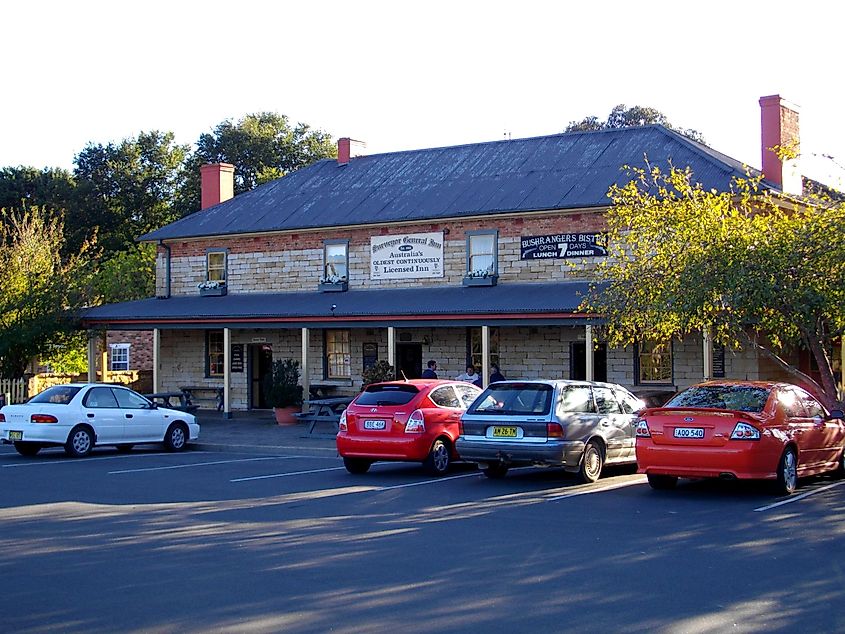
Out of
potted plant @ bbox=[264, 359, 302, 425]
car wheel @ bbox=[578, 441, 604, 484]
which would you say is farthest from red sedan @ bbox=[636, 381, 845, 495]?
potted plant @ bbox=[264, 359, 302, 425]

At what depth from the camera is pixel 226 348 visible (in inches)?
1168

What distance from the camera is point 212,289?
33031 millimetres

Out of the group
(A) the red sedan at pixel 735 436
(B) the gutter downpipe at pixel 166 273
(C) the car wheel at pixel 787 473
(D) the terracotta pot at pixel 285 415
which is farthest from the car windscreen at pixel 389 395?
(B) the gutter downpipe at pixel 166 273

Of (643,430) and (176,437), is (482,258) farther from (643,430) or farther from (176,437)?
(643,430)

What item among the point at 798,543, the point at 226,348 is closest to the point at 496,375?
the point at 226,348

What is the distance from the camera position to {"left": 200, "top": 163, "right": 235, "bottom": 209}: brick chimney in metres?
36.6

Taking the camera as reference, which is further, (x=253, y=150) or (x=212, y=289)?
(x=253, y=150)

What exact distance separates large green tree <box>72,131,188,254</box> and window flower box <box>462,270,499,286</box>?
33.5m

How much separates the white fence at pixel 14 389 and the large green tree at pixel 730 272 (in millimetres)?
19685

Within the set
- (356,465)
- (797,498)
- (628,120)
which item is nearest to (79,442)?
(356,465)

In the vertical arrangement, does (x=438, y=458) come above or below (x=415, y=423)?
below

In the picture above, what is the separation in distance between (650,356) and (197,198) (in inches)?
1466

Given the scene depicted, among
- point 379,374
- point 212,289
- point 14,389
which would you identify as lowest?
point 14,389

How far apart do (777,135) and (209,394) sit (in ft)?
59.3
